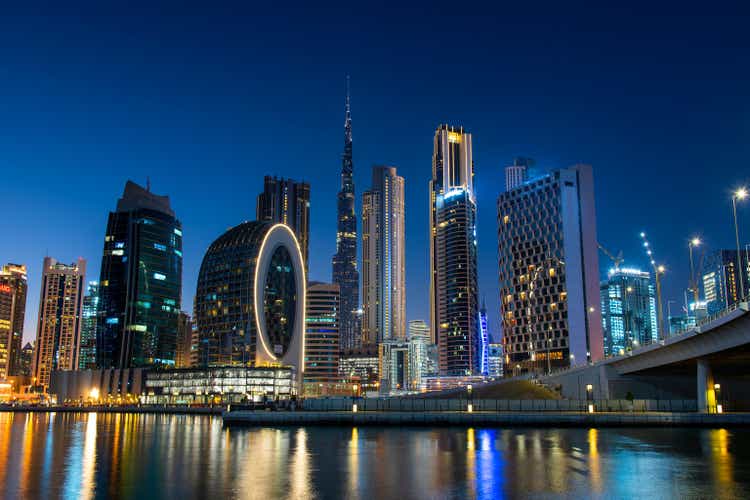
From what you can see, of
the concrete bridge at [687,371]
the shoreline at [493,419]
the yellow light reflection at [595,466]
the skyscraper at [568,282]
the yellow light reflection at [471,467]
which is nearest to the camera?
the yellow light reflection at [471,467]

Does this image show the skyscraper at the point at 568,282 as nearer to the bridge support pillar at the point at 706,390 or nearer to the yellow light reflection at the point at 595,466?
the bridge support pillar at the point at 706,390

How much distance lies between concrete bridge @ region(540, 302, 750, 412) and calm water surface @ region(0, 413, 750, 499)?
10328 millimetres

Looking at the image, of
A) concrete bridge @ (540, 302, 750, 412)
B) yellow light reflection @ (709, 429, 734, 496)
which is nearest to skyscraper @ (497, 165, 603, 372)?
concrete bridge @ (540, 302, 750, 412)

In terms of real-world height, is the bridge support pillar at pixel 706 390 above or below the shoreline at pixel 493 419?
above

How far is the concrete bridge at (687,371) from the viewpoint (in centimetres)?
6794

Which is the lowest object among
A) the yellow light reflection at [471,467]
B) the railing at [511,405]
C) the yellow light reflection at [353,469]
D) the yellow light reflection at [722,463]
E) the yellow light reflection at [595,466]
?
the yellow light reflection at [353,469]

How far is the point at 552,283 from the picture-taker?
196m

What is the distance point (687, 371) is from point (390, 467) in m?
75.6

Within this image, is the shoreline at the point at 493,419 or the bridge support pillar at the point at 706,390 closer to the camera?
the shoreline at the point at 493,419

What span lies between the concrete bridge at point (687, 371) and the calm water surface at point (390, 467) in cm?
1033

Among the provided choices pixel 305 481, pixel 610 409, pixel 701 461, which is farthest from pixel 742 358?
pixel 305 481

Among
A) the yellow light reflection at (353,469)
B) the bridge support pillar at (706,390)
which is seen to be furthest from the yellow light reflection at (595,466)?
the bridge support pillar at (706,390)

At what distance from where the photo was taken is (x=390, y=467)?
39562 millimetres

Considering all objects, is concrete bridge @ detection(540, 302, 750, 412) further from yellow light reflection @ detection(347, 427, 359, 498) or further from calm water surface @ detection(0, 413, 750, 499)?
yellow light reflection @ detection(347, 427, 359, 498)
